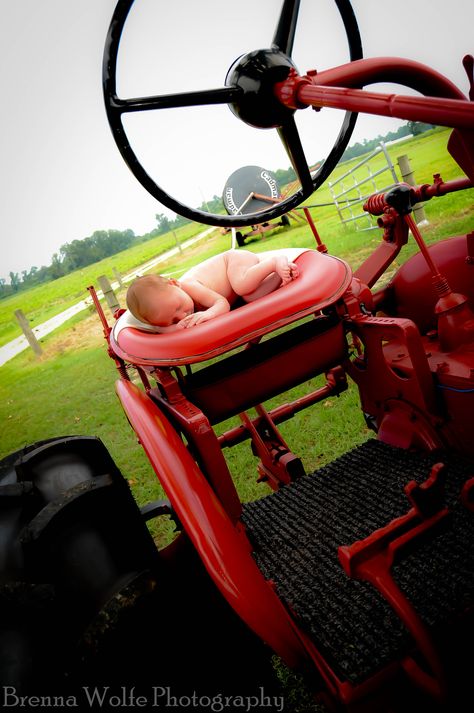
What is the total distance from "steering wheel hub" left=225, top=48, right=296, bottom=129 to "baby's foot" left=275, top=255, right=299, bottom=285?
104cm

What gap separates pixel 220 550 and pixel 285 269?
120 centimetres

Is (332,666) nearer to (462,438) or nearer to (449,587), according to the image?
(449,587)

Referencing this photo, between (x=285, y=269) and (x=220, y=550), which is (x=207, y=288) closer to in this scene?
(x=285, y=269)

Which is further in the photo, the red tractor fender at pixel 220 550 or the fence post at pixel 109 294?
the fence post at pixel 109 294

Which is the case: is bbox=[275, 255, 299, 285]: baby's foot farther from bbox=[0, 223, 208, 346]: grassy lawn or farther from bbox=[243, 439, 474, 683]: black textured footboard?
bbox=[0, 223, 208, 346]: grassy lawn

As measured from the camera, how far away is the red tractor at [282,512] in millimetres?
967

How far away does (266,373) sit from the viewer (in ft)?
6.32

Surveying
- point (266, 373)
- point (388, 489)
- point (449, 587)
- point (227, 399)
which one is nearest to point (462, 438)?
point (388, 489)

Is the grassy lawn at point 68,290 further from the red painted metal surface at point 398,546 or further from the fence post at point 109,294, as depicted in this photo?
the red painted metal surface at point 398,546

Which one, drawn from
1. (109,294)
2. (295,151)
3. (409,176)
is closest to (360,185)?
(409,176)

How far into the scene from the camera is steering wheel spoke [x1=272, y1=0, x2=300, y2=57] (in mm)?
1193

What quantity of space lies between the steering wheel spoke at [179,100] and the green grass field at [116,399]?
249 centimetres

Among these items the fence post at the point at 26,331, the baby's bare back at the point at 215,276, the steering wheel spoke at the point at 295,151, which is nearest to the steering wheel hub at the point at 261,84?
the steering wheel spoke at the point at 295,151

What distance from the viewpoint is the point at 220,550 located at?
1176 millimetres
